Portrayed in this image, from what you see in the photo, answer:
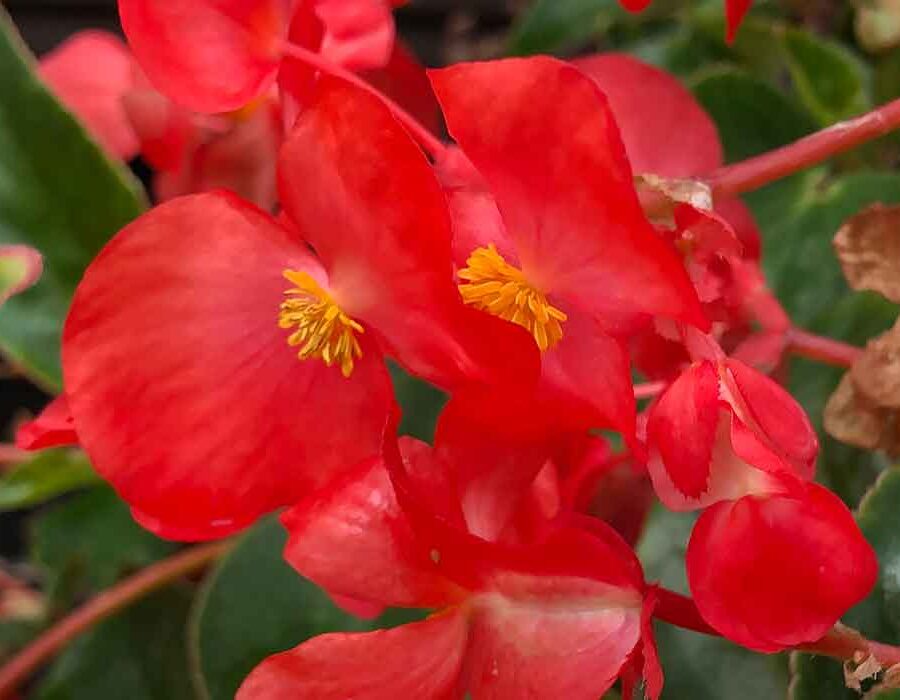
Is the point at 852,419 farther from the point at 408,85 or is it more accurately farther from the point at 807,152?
the point at 408,85

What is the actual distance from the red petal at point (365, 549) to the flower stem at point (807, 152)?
5.1 inches

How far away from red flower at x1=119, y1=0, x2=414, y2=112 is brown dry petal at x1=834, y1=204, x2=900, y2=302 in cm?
18

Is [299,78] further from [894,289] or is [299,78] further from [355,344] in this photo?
[894,289]

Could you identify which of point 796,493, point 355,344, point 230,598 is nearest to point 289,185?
point 355,344

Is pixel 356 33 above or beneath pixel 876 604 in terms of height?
above

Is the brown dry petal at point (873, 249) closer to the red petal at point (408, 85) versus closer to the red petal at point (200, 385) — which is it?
the red petal at point (200, 385)

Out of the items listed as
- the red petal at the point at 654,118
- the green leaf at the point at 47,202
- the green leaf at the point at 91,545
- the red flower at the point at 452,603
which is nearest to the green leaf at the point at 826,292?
the red petal at the point at 654,118

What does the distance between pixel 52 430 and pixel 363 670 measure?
0.12 metres

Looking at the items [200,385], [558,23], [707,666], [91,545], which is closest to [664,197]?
[200,385]

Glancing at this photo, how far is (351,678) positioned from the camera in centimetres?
31

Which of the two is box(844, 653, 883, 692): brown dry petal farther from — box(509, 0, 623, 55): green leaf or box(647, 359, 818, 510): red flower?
box(509, 0, 623, 55): green leaf

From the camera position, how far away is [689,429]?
287mm

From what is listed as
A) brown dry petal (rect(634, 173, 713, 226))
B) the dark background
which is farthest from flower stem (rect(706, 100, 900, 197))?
the dark background

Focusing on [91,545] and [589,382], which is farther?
[91,545]
